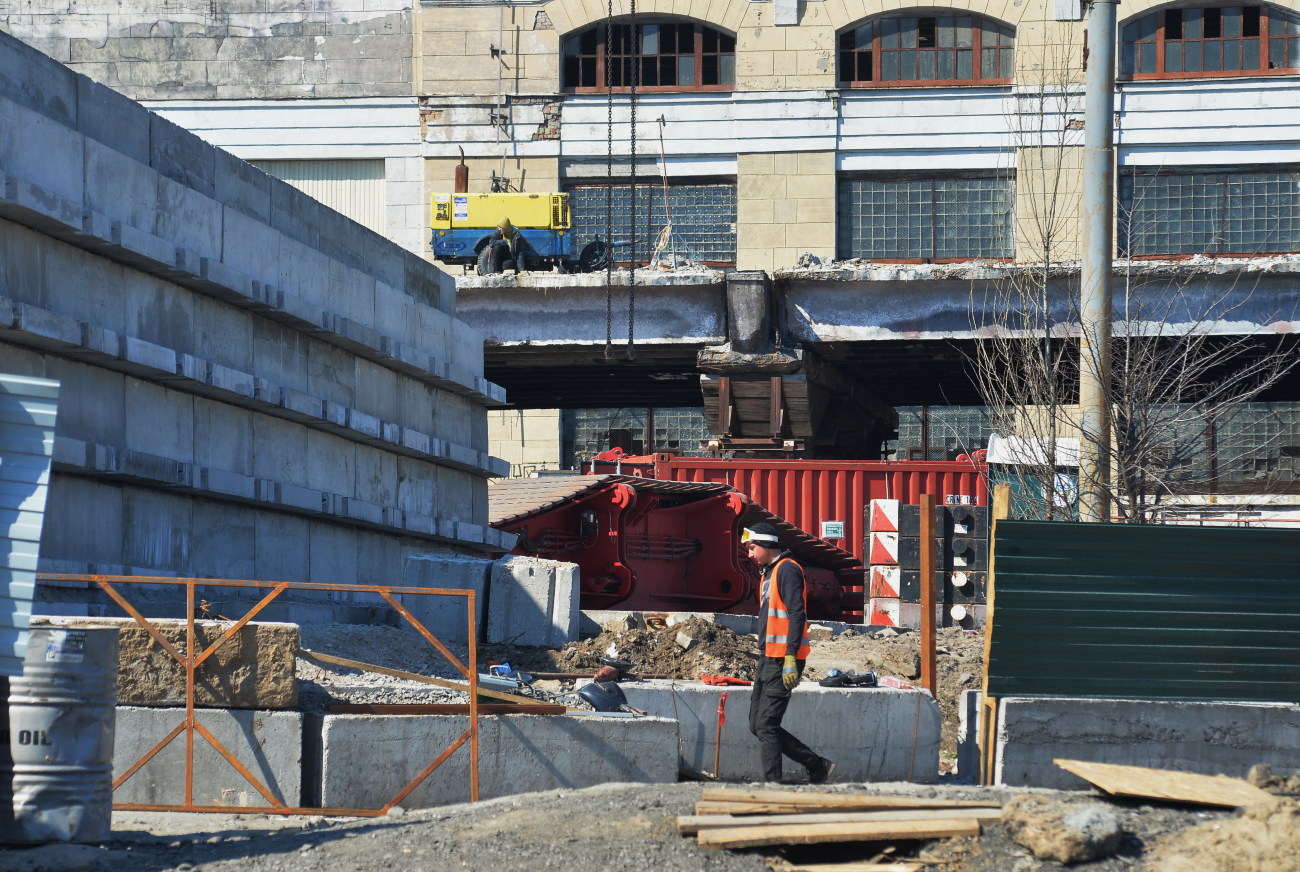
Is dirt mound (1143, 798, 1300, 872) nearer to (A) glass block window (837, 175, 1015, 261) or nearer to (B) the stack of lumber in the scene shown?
(B) the stack of lumber

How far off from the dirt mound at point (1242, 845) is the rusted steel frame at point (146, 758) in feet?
17.4

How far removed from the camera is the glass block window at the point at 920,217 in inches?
1348

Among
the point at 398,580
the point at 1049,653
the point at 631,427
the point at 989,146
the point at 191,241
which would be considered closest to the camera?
the point at 1049,653

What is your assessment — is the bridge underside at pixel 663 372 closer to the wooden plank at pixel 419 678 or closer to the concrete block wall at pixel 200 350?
the concrete block wall at pixel 200 350

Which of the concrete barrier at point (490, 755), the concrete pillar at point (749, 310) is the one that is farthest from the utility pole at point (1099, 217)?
the concrete pillar at point (749, 310)

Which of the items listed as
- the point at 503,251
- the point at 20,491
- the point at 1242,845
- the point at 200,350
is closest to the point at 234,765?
the point at 20,491

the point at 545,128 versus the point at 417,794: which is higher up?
the point at 545,128

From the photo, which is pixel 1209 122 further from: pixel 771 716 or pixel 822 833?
pixel 822 833

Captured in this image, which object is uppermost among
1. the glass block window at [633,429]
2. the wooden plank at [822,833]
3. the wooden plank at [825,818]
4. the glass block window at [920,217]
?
the glass block window at [920,217]

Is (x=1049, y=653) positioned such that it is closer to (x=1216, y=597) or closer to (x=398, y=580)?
(x=1216, y=597)

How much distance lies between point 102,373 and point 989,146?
26.1 m

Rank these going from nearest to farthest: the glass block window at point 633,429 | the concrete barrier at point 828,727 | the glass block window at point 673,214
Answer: the concrete barrier at point 828,727 < the glass block window at point 673,214 < the glass block window at point 633,429

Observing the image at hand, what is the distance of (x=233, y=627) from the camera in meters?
9.22

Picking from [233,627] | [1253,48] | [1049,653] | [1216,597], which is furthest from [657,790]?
[1253,48]
